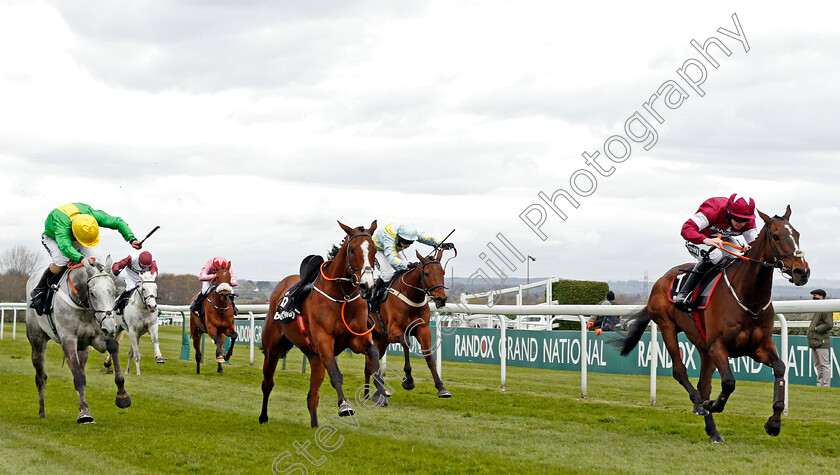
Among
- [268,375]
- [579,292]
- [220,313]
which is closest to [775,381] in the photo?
[268,375]

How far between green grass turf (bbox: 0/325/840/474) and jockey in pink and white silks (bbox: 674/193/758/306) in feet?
4.11

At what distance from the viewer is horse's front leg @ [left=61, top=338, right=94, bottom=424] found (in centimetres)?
705

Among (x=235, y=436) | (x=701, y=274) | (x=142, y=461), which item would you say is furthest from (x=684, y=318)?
(x=142, y=461)

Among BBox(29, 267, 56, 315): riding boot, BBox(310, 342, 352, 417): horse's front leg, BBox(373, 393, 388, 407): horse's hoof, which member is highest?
BBox(29, 267, 56, 315): riding boot

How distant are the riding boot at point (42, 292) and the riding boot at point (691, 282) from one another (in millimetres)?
5542

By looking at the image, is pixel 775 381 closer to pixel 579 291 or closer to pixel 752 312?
pixel 752 312

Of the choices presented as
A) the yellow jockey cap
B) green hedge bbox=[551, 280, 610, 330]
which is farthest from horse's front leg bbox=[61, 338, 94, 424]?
green hedge bbox=[551, 280, 610, 330]

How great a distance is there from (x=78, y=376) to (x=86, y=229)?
1.31m

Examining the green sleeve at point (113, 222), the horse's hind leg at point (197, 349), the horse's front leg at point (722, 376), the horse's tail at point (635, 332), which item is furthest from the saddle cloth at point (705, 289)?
the horse's hind leg at point (197, 349)

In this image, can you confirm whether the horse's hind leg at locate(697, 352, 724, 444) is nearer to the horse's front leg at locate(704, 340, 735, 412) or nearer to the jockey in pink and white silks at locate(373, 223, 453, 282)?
the horse's front leg at locate(704, 340, 735, 412)

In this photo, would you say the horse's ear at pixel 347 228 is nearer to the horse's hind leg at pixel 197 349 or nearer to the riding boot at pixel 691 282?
the riding boot at pixel 691 282

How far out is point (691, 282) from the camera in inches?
270

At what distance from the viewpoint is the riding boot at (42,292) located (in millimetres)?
7660

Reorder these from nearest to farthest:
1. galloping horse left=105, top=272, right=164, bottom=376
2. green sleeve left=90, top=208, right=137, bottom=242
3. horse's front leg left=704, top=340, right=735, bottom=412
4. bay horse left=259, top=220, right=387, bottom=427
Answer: horse's front leg left=704, top=340, right=735, bottom=412, bay horse left=259, top=220, right=387, bottom=427, green sleeve left=90, top=208, right=137, bottom=242, galloping horse left=105, top=272, right=164, bottom=376
